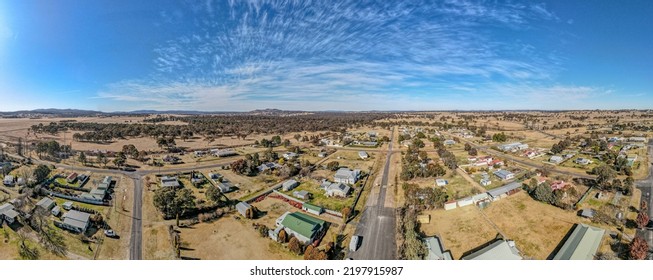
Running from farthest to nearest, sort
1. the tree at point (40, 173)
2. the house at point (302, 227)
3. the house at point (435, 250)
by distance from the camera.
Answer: the tree at point (40, 173) → the house at point (302, 227) → the house at point (435, 250)

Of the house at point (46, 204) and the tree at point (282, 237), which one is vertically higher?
the house at point (46, 204)

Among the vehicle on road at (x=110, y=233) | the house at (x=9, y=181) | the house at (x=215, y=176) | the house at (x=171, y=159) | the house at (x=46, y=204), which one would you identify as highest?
the house at (x=9, y=181)

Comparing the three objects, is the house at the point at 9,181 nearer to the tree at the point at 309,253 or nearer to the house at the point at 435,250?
the tree at the point at 309,253

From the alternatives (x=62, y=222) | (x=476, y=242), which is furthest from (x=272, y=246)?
(x=62, y=222)

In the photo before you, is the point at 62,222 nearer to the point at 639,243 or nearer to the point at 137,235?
the point at 137,235

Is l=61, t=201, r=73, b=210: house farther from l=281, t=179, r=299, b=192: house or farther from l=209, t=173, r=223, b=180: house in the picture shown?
l=281, t=179, r=299, b=192: house

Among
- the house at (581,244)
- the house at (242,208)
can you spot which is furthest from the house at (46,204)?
the house at (581,244)

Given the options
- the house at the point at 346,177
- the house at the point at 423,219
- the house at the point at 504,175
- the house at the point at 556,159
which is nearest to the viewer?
the house at the point at 423,219
